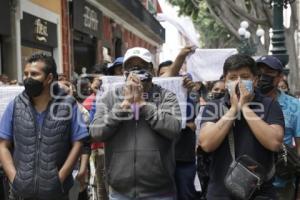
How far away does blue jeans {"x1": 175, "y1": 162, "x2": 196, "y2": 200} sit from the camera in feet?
16.6

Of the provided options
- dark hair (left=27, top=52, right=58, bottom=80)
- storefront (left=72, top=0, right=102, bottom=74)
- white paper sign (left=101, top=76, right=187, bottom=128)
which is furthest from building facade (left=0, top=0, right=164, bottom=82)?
dark hair (left=27, top=52, right=58, bottom=80)

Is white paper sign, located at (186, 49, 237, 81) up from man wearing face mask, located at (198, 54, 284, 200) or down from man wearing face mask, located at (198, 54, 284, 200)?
up

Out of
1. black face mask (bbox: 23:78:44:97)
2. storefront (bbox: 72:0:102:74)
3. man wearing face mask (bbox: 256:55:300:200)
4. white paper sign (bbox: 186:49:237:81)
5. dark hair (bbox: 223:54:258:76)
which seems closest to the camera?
dark hair (bbox: 223:54:258:76)

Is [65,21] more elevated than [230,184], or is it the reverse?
[65,21]

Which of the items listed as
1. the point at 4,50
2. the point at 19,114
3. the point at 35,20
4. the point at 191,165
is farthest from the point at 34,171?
the point at 35,20

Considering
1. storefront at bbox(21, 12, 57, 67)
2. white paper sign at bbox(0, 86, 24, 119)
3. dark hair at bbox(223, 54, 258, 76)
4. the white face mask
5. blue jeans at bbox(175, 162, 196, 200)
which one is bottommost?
blue jeans at bbox(175, 162, 196, 200)

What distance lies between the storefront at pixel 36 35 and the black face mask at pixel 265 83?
843cm

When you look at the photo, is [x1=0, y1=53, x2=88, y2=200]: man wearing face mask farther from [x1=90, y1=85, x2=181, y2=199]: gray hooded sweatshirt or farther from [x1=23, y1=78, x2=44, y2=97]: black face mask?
[x1=90, y1=85, x2=181, y2=199]: gray hooded sweatshirt

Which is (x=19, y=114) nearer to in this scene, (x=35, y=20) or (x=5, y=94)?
(x=5, y=94)

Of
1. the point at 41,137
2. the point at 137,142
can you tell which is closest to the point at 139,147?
the point at 137,142

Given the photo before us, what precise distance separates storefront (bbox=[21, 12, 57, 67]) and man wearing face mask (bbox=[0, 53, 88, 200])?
8.22m

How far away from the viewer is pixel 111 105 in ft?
13.9

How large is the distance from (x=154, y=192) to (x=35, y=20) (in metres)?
9.51

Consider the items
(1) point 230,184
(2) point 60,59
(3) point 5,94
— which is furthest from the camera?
(2) point 60,59
